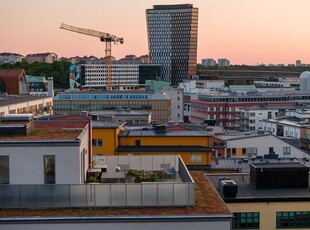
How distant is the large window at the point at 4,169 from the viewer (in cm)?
1773

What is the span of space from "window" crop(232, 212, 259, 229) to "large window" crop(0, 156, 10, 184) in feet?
33.7

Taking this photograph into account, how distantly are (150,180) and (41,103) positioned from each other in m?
62.4

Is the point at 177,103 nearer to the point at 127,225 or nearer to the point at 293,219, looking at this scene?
the point at 293,219

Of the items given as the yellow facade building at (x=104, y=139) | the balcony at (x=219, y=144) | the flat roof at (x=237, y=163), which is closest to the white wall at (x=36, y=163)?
the flat roof at (x=237, y=163)

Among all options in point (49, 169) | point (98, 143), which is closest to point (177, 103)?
point (98, 143)

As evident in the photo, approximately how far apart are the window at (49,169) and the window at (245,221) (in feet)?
30.6

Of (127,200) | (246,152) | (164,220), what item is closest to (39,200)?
(127,200)

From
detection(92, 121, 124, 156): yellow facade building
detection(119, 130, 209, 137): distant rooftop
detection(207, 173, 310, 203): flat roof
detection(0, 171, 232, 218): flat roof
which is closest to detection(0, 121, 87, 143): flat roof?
detection(0, 171, 232, 218): flat roof

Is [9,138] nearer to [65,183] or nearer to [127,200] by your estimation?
[65,183]

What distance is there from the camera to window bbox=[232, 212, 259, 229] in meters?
24.0

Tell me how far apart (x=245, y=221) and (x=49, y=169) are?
9.90 metres

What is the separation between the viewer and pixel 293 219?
23969mm

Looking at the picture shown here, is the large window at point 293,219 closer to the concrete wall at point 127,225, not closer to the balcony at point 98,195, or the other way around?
the balcony at point 98,195

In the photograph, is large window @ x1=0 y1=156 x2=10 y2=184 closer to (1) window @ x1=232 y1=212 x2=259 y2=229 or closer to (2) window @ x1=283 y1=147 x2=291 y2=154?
(1) window @ x1=232 y1=212 x2=259 y2=229
